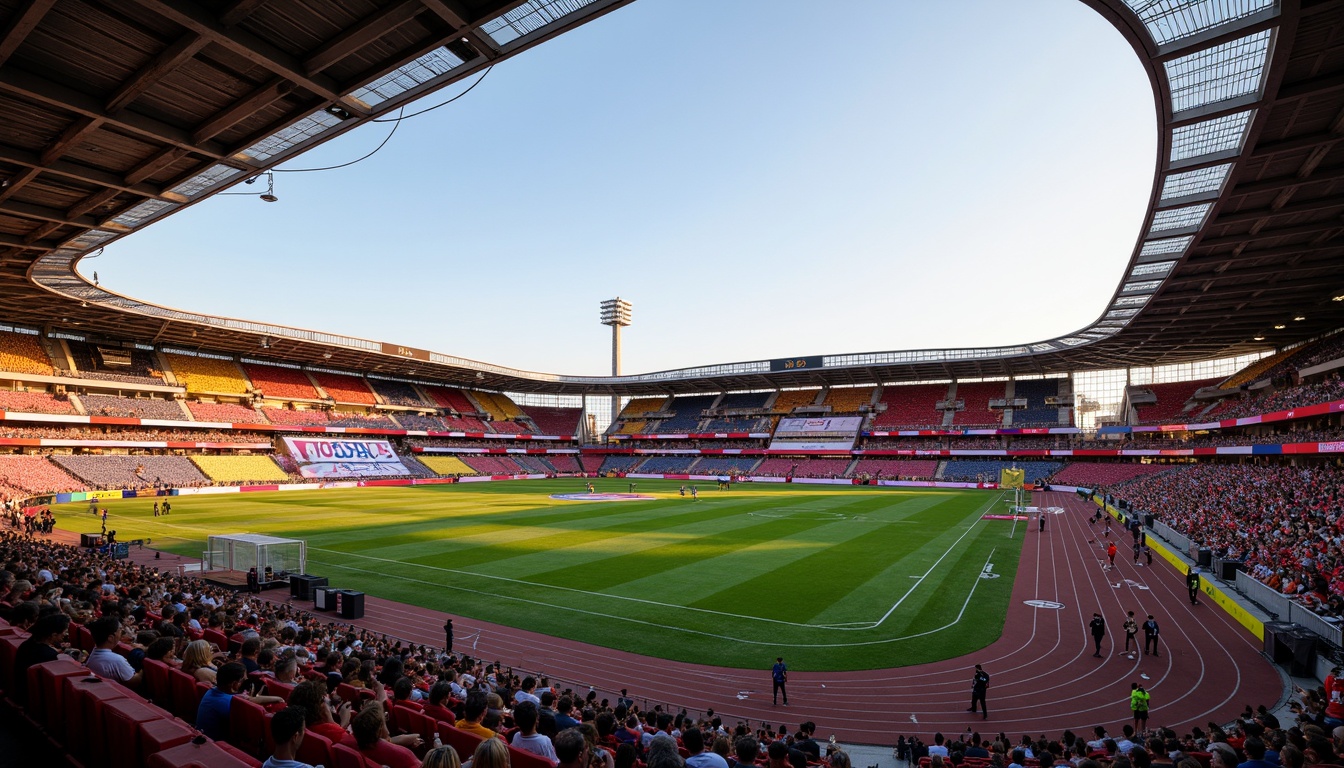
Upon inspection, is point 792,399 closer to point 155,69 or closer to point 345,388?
point 345,388

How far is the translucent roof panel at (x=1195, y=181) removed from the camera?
2000 centimetres

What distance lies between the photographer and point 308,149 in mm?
14289

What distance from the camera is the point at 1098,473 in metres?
63.7

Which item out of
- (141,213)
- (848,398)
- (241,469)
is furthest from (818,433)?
(141,213)

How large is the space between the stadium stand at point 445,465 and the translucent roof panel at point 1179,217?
70.1 m

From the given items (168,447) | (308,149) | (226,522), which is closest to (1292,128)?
(308,149)

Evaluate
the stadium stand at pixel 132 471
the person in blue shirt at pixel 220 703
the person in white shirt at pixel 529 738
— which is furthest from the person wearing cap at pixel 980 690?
the stadium stand at pixel 132 471

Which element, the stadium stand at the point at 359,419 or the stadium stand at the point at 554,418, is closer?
the stadium stand at the point at 359,419

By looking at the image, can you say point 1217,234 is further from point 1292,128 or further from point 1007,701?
point 1007,701

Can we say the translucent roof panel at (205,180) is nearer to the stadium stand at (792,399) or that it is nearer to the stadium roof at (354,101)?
the stadium roof at (354,101)

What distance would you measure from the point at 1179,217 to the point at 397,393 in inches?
3340

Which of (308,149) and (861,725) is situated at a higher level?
(308,149)

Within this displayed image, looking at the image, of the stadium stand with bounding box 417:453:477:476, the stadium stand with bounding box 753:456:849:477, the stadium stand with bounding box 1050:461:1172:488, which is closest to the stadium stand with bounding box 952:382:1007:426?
the stadium stand with bounding box 1050:461:1172:488

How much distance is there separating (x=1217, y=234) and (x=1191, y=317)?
63.1 feet
